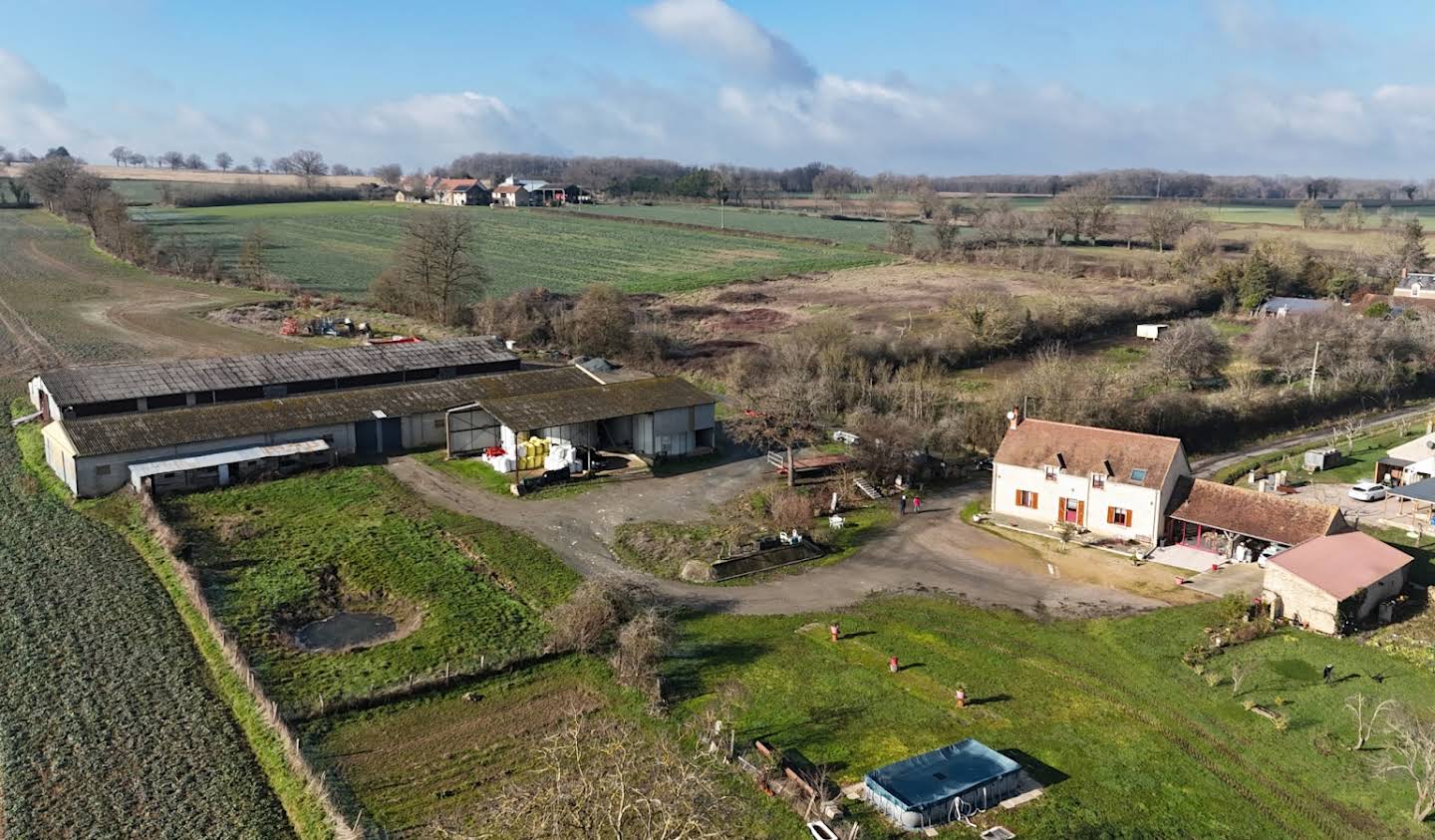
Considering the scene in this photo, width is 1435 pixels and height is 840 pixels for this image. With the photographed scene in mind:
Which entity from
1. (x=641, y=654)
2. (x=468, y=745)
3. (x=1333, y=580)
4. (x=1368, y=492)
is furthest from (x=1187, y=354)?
(x=468, y=745)

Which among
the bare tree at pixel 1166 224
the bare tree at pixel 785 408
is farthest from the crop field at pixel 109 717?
the bare tree at pixel 1166 224

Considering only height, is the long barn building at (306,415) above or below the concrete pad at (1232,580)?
above

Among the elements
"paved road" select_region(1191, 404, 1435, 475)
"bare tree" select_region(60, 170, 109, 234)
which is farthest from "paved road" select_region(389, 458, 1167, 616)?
"bare tree" select_region(60, 170, 109, 234)

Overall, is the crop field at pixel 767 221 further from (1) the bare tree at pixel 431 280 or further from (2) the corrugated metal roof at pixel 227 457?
(2) the corrugated metal roof at pixel 227 457

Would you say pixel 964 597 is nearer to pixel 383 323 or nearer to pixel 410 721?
pixel 410 721

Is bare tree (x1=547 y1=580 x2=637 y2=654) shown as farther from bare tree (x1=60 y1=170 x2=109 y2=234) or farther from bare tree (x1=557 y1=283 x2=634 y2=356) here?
bare tree (x1=60 y1=170 x2=109 y2=234)

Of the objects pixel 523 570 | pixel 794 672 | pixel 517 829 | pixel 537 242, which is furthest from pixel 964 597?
pixel 537 242
